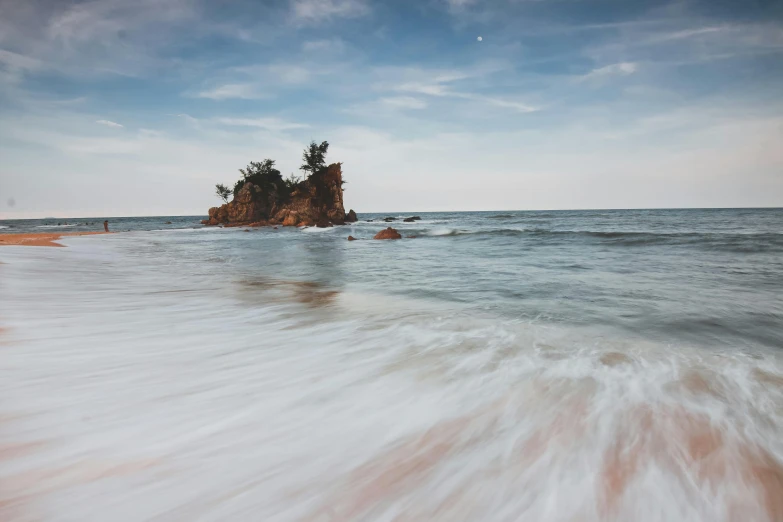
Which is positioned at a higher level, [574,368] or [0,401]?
[0,401]

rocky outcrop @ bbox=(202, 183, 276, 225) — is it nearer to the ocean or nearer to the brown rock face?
the brown rock face

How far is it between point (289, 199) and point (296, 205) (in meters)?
6.45

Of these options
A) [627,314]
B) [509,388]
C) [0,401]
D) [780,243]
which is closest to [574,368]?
[509,388]

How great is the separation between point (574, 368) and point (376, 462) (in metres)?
2.22

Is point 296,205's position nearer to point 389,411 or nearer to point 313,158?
point 313,158

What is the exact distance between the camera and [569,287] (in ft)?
24.6

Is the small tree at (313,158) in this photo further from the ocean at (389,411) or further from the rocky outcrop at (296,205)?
the ocean at (389,411)

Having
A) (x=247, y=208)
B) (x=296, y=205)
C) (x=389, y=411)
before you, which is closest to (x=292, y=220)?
(x=296, y=205)

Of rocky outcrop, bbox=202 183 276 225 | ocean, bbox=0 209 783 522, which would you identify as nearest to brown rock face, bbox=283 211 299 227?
rocky outcrop, bbox=202 183 276 225

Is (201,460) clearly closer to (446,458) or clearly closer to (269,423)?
(269,423)

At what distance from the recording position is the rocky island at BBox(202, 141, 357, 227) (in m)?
52.5

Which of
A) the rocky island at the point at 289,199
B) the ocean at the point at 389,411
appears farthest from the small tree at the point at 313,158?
the ocean at the point at 389,411

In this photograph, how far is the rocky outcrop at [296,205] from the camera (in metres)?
52.0

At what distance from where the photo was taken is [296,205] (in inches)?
2087
